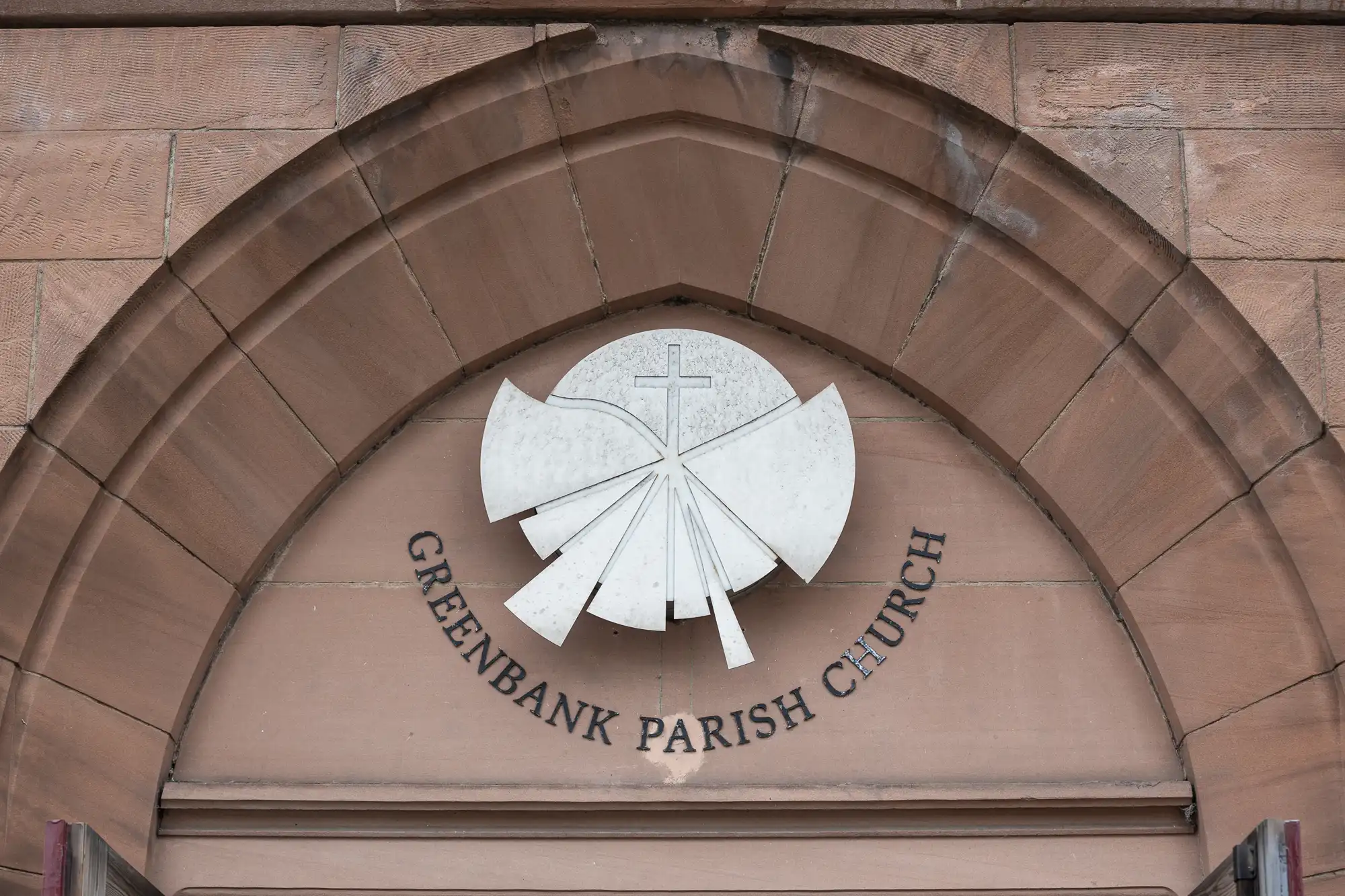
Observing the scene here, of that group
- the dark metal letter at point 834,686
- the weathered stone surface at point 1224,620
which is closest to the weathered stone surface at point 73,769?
the dark metal letter at point 834,686

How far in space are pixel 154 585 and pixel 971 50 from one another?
9.73ft

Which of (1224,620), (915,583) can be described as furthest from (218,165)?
(1224,620)

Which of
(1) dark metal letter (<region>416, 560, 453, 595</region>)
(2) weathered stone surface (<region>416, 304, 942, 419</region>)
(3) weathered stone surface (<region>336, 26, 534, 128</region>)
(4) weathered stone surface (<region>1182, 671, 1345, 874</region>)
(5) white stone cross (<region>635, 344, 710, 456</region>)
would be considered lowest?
(4) weathered stone surface (<region>1182, 671, 1345, 874</region>)

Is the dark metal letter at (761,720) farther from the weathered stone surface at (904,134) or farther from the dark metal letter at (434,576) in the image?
the weathered stone surface at (904,134)

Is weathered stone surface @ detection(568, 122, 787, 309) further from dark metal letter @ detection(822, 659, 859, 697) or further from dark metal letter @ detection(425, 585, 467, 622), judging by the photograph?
dark metal letter @ detection(822, 659, 859, 697)

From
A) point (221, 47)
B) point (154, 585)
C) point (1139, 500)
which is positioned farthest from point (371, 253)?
point (1139, 500)

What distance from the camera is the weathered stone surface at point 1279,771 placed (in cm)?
494

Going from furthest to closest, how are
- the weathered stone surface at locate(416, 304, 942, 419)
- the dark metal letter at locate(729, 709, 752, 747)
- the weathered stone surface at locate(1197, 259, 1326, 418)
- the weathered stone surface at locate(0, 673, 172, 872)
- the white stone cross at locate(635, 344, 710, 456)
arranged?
the weathered stone surface at locate(416, 304, 942, 419) < the white stone cross at locate(635, 344, 710, 456) < the dark metal letter at locate(729, 709, 752, 747) < the weathered stone surface at locate(1197, 259, 1326, 418) < the weathered stone surface at locate(0, 673, 172, 872)

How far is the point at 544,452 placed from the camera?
5.45 m

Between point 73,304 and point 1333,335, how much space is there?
368cm

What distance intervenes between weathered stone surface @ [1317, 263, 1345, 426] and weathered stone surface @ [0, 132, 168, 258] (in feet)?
11.2

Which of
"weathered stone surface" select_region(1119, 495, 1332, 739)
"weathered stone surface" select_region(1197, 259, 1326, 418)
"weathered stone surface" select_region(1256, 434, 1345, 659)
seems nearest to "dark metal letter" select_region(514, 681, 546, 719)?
"weathered stone surface" select_region(1119, 495, 1332, 739)

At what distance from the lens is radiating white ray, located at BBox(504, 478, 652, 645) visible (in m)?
5.25

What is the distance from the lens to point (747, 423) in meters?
5.49
